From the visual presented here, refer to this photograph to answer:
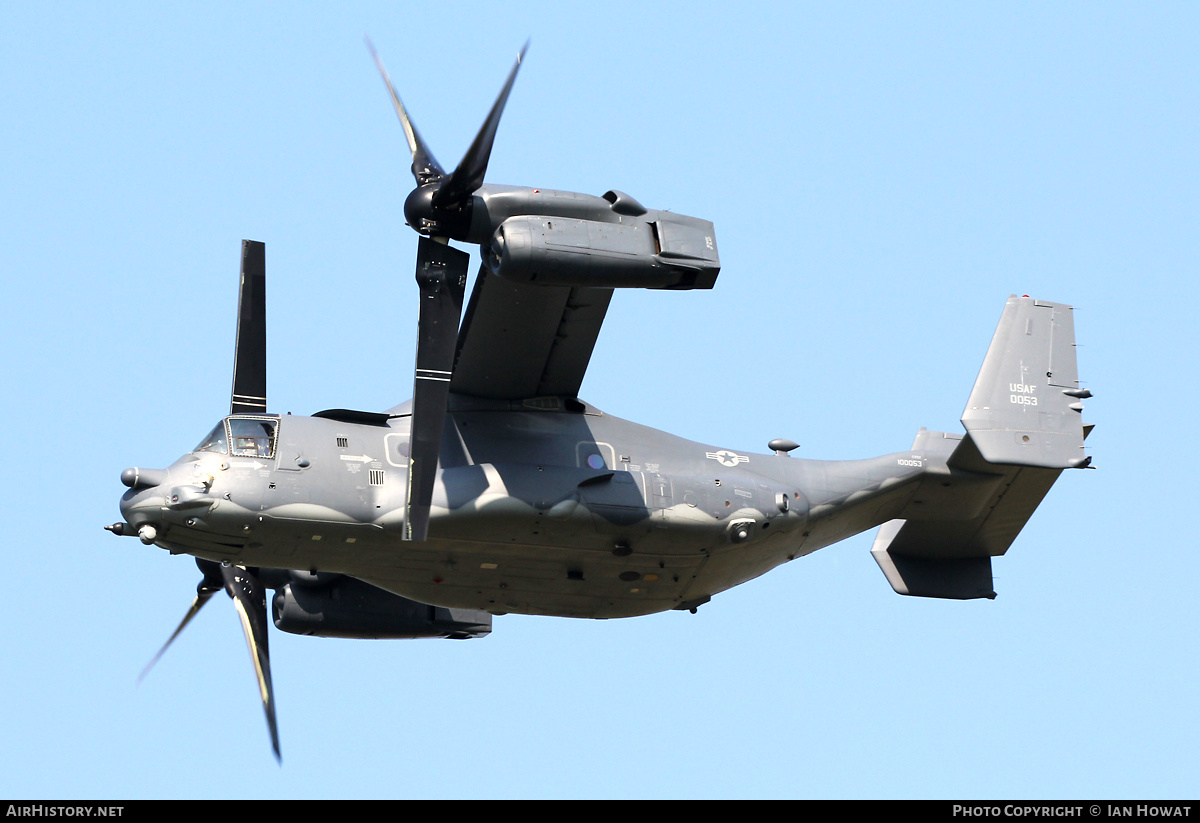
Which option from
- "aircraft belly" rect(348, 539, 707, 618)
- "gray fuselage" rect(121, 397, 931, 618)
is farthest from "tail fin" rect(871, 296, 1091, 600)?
"aircraft belly" rect(348, 539, 707, 618)

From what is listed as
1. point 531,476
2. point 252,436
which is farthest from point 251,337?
point 531,476

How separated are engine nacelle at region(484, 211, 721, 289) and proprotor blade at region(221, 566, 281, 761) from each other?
8.38m

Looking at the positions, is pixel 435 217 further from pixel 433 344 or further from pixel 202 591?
pixel 202 591

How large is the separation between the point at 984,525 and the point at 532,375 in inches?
A: 324

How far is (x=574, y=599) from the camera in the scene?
2694 cm

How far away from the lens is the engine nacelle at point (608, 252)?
22734 millimetres

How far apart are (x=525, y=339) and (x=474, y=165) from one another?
3.25 m

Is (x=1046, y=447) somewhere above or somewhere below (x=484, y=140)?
below

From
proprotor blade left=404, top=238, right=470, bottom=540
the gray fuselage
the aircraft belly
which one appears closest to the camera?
proprotor blade left=404, top=238, right=470, bottom=540

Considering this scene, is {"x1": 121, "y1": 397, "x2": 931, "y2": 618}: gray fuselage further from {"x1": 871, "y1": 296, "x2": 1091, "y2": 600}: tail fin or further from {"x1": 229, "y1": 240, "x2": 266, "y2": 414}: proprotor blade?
{"x1": 229, "y1": 240, "x2": 266, "y2": 414}: proprotor blade

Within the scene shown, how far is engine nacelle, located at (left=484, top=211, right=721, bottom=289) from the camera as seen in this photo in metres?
22.7
